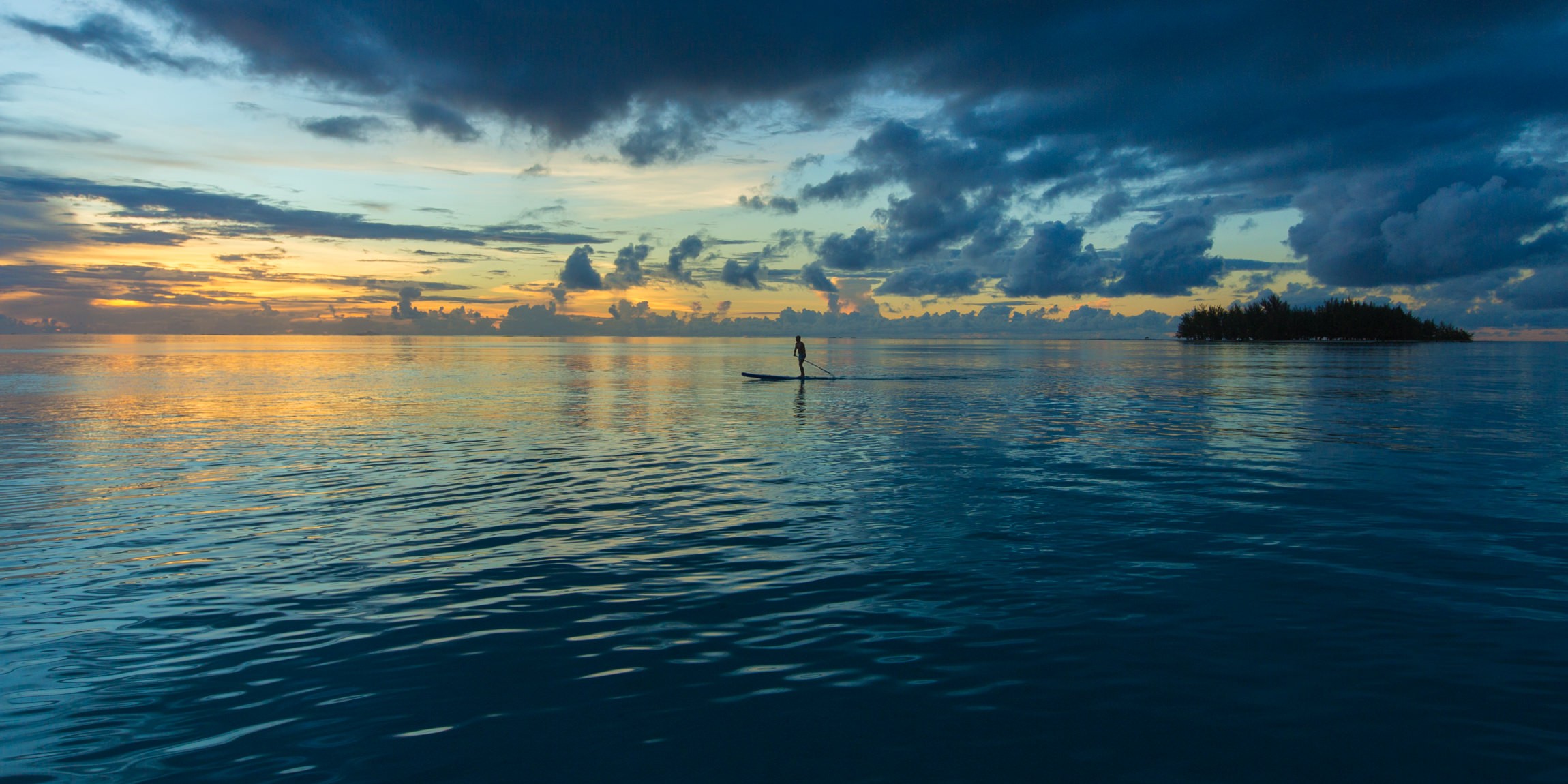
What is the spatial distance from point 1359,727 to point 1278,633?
2477 mm

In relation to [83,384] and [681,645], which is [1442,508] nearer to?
[681,645]

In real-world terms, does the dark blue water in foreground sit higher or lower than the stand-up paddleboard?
→ lower

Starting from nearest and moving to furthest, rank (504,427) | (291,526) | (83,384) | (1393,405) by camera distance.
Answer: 1. (291,526)
2. (504,427)
3. (1393,405)
4. (83,384)

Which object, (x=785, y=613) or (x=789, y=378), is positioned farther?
(x=789, y=378)

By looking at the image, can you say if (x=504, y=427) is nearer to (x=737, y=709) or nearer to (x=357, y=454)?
(x=357, y=454)

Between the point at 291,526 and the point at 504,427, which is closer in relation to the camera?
the point at 291,526

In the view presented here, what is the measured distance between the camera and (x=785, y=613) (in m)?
11.2

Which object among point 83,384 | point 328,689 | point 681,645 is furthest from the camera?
point 83,384

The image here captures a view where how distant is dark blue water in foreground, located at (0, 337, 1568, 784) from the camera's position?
25.4 feet

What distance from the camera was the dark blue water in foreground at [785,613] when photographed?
774 cm

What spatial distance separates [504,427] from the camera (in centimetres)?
3381

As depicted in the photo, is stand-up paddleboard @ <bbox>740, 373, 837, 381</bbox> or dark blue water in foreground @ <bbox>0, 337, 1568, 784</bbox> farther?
stand-up paddleboard @ <bbox>740, 373, 837, 381</bbox>

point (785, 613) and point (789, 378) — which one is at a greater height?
point (789, 378)

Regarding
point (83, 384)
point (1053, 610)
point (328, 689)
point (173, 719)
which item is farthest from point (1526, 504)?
point (83, 384)
